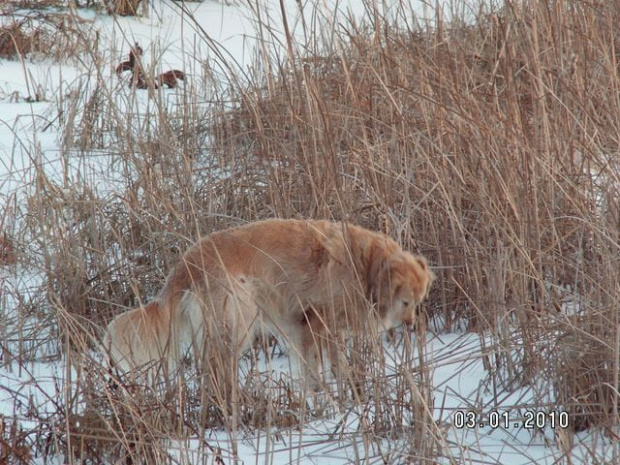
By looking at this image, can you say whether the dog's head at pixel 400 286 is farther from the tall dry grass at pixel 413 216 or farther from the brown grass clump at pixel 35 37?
the brown grass clump at pixel 35 37

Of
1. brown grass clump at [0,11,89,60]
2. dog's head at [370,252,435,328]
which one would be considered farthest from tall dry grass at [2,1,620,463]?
brown grass clump at [0,11,89,60]

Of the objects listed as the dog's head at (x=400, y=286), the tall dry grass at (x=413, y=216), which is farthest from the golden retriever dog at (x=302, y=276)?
the tall dry grass at (x=413, y=216)

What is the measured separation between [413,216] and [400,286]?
0.53m

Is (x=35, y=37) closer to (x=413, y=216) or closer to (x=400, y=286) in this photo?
(x=413, y=216)

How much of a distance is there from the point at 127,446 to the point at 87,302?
67.5 inches

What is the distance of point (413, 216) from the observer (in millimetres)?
4117

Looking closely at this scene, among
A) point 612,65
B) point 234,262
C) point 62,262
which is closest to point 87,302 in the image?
point 62,262

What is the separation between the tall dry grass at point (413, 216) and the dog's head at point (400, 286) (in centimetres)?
17

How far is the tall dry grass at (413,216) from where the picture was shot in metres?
2.75

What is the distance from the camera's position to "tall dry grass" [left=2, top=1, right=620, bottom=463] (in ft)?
9.01

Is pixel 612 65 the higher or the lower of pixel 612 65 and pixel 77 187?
the higher

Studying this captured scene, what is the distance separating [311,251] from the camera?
371cm

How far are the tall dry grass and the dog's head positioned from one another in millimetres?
174

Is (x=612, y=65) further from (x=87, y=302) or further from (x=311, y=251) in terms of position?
(x=87, y=302)
